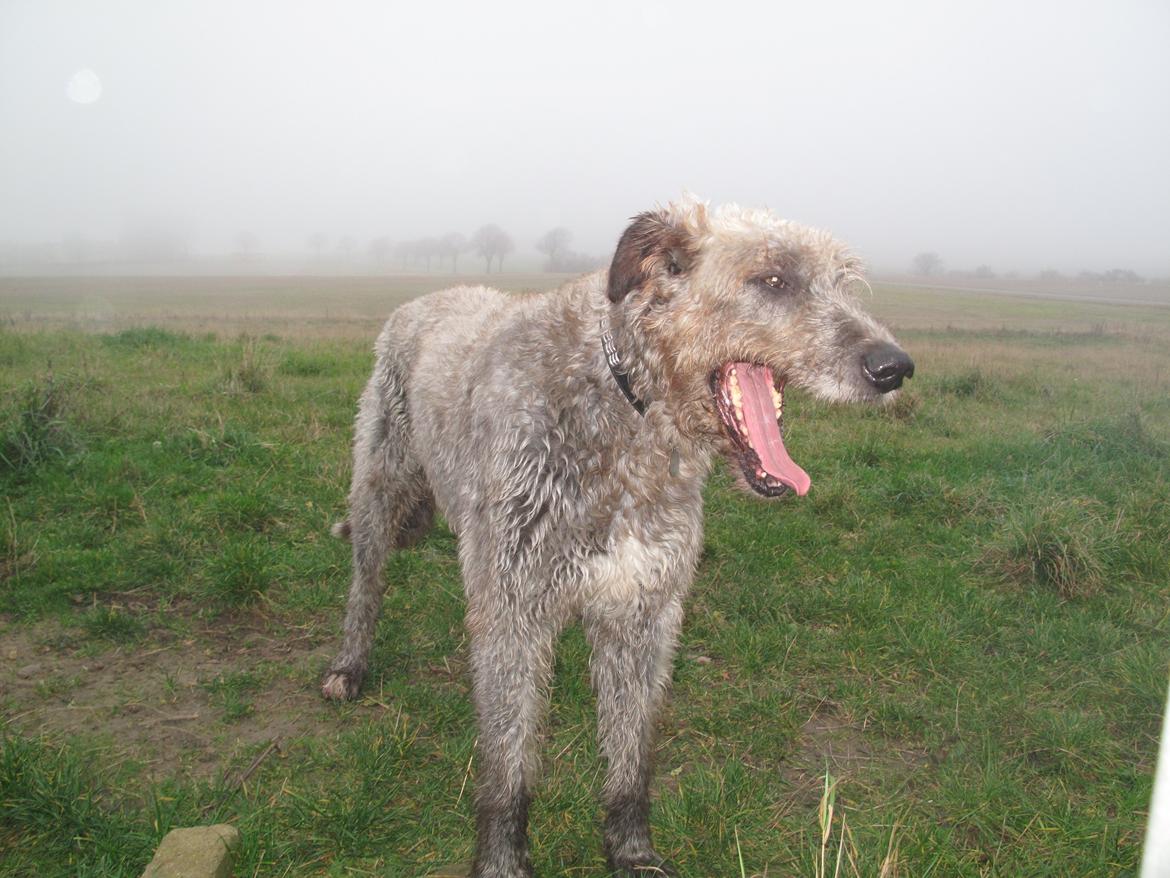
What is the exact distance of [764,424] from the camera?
3557 millimetres

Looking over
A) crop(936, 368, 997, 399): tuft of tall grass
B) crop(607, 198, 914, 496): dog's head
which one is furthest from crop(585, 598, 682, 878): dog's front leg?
crop(936, 368, 997, 399): tuft of tall grass

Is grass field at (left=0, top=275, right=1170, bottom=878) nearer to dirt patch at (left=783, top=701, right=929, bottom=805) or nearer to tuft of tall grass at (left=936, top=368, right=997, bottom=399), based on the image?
dirt patch at (left=783, top=701, right=929, bottom=805)

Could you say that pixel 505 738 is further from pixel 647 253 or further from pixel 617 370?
pixel 647 253

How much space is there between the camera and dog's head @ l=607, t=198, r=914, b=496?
3.28 m

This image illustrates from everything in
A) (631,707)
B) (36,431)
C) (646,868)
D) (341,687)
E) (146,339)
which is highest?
(146,339)

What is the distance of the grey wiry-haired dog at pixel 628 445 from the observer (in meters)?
3.34

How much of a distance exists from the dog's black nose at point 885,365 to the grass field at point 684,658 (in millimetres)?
858

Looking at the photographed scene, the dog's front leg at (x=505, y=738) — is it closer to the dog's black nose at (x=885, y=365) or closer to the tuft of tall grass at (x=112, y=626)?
the dog's black nose at (x=885, y=365)

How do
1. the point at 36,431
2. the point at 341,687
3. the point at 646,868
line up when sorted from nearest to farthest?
1. the point at 646,868
2. the point at 341,687
3. the point at 36,431

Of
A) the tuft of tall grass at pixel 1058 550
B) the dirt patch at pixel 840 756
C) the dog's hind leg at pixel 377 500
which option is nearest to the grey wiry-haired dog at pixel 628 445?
the dirt patch at pixel 840 756

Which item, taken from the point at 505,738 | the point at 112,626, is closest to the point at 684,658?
the point at 505,738

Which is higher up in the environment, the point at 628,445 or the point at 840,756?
the point at 628,445

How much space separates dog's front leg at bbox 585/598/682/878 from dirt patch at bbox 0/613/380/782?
6.09 feet

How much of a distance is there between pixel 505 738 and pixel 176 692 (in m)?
2.57
